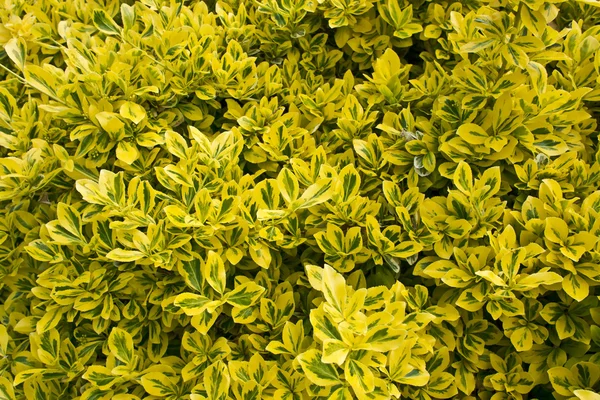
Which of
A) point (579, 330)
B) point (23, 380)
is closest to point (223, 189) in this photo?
point (23, 380)

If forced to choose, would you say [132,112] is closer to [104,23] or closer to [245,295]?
[104,23]

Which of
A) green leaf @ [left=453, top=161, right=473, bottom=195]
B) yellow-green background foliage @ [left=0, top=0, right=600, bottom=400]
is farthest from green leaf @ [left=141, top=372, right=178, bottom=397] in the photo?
green leaf @ [left=453, top=161, right=473, bottom=195]

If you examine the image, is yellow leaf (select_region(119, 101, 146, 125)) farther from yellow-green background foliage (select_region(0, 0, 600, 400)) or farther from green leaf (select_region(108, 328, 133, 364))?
green leaf (select_region(108, 328, 133, 364))

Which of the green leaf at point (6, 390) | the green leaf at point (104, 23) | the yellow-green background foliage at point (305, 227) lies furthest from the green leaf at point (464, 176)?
the green leaf at point (6, 390)

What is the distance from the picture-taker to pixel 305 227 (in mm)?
1535

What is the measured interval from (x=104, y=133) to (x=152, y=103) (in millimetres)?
190

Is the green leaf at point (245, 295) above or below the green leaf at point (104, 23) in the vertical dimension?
below

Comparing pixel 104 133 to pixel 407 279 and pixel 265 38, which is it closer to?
pixel 265 38

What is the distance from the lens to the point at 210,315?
4.54ft

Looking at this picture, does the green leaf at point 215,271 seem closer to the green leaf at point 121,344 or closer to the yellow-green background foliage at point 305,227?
the yellow-green background foliage at point 305,227

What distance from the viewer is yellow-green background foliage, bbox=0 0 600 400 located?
54.3 inches

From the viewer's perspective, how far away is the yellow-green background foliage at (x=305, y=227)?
138 centimetres

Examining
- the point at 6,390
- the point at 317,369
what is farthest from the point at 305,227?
the point at 6,390

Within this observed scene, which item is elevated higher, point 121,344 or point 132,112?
point 132,112
